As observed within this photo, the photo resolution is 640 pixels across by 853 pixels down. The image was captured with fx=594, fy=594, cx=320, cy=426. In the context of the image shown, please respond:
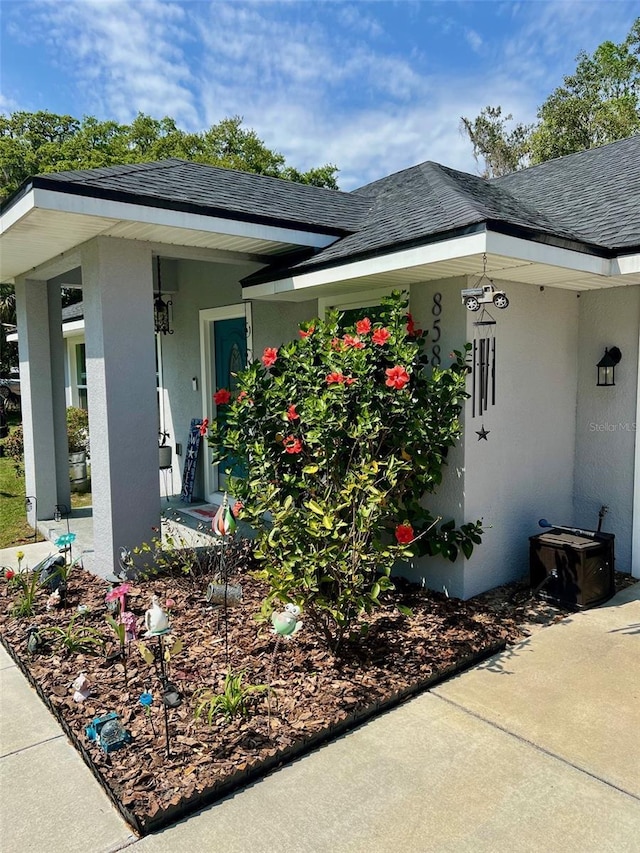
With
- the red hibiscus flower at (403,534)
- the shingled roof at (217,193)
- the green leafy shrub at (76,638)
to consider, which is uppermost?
the shingled roof at (217,193)

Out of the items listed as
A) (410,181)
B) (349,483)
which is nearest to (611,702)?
(349,483)

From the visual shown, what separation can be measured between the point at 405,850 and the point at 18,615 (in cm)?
375

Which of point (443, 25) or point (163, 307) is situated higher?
point (443, 25)

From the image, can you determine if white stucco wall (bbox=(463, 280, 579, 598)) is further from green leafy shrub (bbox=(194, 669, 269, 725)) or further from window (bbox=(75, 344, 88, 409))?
window (bbox=(75, 344, 88, 409))

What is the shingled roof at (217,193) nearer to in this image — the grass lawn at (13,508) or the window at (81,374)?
the grass lawn at (13,508)

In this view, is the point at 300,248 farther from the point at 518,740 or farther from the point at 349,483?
the point at 518,740

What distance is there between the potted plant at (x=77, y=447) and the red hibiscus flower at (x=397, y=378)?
6541mm

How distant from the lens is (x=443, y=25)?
960 centimetres

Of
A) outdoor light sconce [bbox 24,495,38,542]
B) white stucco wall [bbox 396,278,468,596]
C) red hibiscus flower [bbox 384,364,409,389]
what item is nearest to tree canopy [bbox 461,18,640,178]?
white stucco wall [bbox 396,278,468,596]

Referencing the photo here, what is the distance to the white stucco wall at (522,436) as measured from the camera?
→ 5.36 meters

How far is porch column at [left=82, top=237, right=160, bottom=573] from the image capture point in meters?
5.27

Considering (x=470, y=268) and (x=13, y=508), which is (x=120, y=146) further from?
(x=470, y=268)

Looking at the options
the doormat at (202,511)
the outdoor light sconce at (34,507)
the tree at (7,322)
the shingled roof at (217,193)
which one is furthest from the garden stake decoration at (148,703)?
the tree at (7,322)

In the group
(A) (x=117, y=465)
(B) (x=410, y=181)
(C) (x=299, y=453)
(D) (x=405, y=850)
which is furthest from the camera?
(B) (x=410, y=181)
